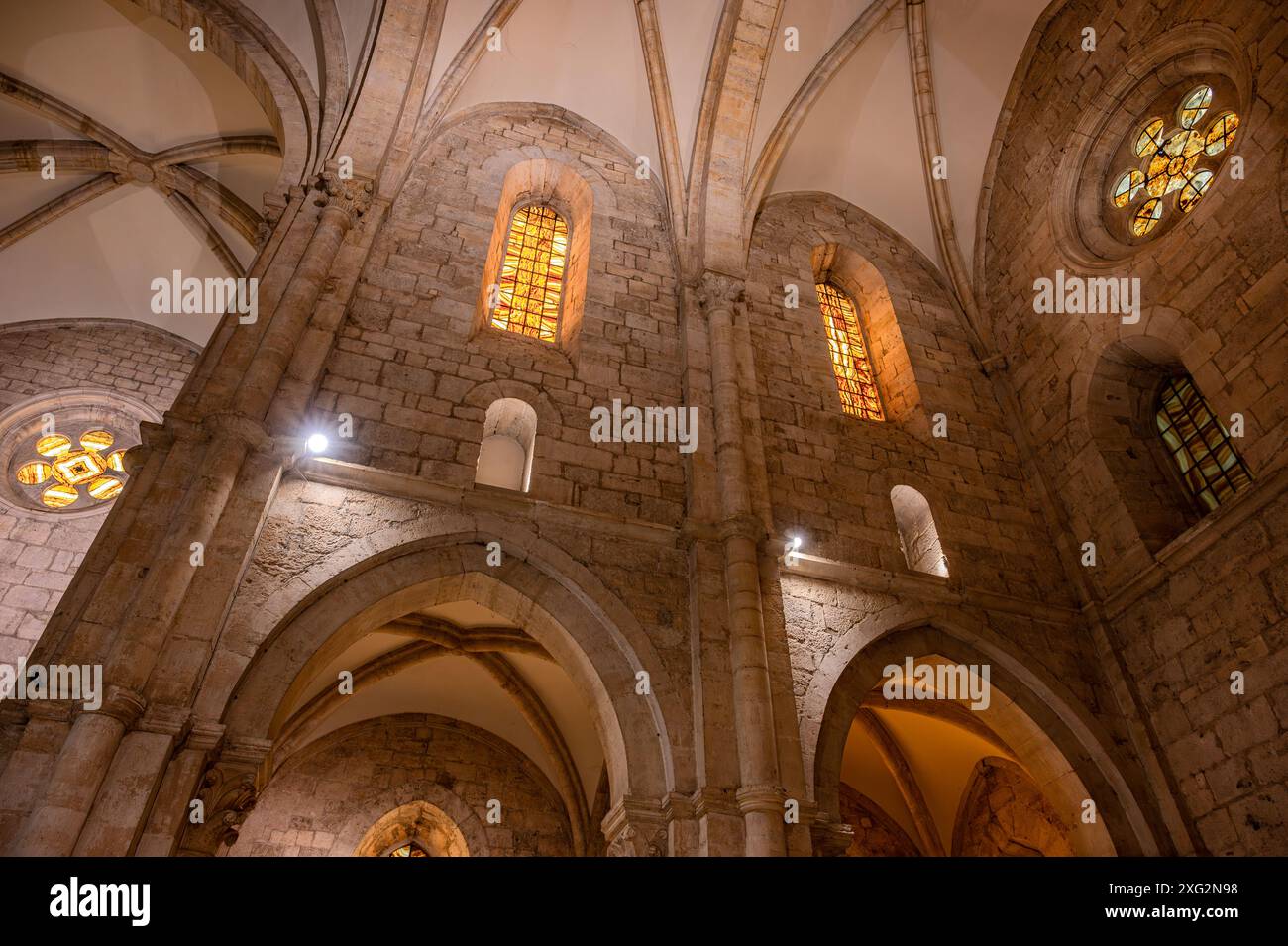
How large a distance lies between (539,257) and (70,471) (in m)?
7.16

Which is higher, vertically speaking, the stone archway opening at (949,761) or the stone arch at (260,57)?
the stone arch at (260,57)

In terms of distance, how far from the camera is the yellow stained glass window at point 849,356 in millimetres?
10344

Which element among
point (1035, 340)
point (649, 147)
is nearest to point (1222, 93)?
point (1035, 340)

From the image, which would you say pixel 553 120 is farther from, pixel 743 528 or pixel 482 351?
pixel 743 528

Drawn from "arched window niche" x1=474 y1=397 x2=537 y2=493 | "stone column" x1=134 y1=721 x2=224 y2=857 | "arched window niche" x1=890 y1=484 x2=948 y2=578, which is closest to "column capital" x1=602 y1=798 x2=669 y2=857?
"stone column" x1=134 y1=721 x2=224 y2=857

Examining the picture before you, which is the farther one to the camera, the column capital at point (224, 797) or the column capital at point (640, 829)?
the column capital at point (640, 829)


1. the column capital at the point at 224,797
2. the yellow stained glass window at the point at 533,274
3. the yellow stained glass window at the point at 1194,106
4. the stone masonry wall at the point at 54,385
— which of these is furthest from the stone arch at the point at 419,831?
the yellow stained glass window at the point at 1194,106

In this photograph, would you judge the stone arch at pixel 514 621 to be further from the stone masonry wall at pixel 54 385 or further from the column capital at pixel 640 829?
the stone masonry wall at pixel 54 385

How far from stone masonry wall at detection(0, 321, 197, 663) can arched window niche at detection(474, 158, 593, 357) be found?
20.4 ft

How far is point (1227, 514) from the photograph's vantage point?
24.5 feet

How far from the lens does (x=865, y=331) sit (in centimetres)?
1162

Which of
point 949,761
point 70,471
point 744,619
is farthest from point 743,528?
point 70,471

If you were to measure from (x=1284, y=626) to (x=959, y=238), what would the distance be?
23.1 feet

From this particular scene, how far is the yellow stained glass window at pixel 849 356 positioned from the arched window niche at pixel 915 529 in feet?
3.42
